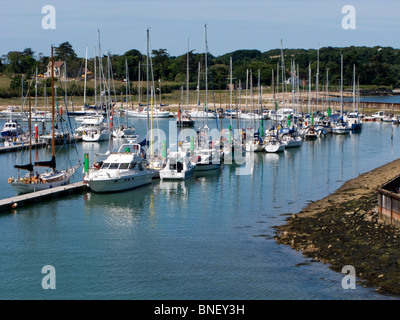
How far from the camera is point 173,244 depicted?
116ft

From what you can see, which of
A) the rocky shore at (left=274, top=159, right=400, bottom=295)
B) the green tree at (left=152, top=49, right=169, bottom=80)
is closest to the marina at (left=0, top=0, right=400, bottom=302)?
the rocky shore at (left=274, top=159, right=400, bottom=295)

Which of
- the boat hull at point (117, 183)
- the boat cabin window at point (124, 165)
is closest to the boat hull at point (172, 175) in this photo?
the boat hull at point (117, 183)

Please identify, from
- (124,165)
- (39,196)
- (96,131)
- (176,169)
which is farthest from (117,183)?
(96,131)

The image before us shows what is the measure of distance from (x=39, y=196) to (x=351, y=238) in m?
22.4

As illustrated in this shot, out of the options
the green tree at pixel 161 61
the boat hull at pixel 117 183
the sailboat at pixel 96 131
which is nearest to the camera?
the boat hull at pixel 117 183

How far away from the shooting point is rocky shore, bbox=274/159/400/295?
2838cm

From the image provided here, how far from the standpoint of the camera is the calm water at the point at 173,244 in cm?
2859

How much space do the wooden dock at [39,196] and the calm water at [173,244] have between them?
27.1 inches

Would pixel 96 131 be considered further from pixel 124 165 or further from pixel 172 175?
pixel 124 165

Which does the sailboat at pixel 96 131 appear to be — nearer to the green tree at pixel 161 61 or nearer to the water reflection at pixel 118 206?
the water reflection at pixel 118 206

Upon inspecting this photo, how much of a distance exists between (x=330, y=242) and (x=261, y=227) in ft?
20.9

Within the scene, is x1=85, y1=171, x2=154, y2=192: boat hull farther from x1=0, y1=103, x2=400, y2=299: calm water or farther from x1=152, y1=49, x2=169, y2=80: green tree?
x1=152, y1=49, x2=169, y2=80: green tree
